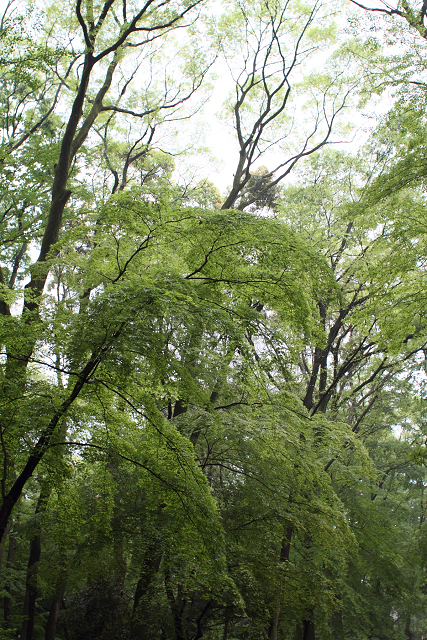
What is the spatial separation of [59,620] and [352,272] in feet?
43.0

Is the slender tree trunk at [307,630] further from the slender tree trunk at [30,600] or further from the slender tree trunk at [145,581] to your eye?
the slender tree trunk at [30,600]

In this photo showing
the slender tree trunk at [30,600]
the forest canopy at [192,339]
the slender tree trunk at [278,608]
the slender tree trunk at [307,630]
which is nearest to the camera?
the forest canopy at [192,339]

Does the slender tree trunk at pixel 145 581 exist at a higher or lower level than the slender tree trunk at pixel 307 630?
higher

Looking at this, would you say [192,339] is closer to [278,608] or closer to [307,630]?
[278,608]

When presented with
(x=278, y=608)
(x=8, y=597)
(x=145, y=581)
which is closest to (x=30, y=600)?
(x=8, y=597)

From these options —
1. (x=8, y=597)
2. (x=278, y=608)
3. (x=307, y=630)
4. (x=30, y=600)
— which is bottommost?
(x=307, y=630)

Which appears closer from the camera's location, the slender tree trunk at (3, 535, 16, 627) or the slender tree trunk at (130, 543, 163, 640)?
the slender tree trunk at (130, 543, 163, 640)

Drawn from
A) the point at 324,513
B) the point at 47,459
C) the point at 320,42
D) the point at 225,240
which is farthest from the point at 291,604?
the point at 320,42

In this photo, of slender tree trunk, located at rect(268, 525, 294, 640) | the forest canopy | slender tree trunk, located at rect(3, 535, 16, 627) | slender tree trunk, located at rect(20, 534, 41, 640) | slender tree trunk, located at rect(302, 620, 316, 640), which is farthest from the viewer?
slender tree trunk, located at rect(3, 535, 16, 627)

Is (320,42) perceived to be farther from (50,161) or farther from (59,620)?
(59,620)

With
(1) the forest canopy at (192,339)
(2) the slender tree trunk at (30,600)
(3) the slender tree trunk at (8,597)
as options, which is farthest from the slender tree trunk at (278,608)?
(3) the slender tree trunk at (8,597)

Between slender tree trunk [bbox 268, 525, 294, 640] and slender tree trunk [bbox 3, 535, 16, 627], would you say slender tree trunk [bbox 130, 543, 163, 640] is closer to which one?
slender tree trunk [bbox 268, 525, 294, 640]

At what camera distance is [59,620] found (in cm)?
1239

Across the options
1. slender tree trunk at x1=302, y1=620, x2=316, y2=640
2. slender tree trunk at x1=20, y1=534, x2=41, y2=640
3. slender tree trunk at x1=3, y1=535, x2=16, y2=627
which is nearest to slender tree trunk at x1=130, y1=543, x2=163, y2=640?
slender tree trunk at x1=20, y1=534, x2=41, y2=640
